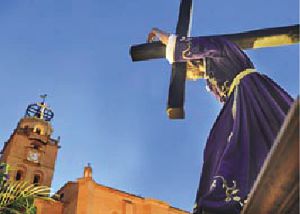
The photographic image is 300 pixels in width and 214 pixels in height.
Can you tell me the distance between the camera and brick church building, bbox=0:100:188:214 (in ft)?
90.4

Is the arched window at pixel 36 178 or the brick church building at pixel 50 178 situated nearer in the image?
the brick church building at pixel 50 178

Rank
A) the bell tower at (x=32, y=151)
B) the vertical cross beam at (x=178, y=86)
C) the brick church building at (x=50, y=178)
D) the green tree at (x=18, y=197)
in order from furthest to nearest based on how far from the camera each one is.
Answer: the bell tower at (x=32, y=151)
the brick church building at (x=50, y=178)
the green tree at (x=18, y=197)
the vertical cross beam at (x=178, y=86)

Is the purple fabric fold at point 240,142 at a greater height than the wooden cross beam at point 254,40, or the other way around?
the wooden cross beam at point 254,40

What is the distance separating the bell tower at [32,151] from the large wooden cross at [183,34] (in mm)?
44474

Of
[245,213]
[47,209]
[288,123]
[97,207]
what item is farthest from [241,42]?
[47,209]

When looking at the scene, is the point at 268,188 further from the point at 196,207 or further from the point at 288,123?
the point at 196,207

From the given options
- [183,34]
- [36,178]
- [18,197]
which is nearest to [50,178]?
[36,178]

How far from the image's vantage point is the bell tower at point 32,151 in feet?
160

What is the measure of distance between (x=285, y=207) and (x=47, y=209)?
27666 mm

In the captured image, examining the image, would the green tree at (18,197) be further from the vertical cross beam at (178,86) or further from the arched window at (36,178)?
the arched window at (36,178)

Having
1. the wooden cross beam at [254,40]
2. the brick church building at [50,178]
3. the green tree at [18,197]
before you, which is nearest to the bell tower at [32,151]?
the brick church building at [50,178]

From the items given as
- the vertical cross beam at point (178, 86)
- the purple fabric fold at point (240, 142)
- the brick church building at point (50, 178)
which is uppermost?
the brick church building at point (50, 178)

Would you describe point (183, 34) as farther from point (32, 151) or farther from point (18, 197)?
point (32, 151)

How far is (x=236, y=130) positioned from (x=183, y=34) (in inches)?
67.0
